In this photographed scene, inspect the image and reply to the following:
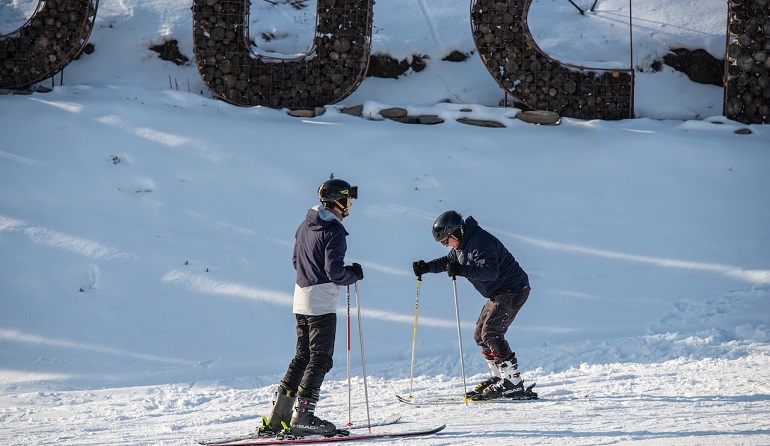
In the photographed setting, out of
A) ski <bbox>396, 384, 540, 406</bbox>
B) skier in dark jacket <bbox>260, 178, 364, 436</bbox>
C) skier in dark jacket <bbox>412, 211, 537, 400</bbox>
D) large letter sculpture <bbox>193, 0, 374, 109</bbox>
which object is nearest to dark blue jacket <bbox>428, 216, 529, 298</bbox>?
skier in dark jacket <bbox>412, 211, 537, 400</bbox>

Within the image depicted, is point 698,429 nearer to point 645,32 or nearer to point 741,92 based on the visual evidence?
point 741,92

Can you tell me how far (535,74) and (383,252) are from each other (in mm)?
4764

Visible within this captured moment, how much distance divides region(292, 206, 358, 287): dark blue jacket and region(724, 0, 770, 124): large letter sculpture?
9645 millimetres

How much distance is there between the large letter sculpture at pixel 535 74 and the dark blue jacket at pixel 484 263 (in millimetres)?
7007

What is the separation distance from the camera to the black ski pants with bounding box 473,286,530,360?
21.9ft

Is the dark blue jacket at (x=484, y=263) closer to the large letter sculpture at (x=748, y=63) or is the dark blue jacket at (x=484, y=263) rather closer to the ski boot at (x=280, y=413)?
the ski boot at (x=280, y=413)

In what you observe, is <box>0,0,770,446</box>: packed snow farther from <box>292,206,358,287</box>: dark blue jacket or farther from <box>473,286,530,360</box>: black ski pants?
<box>292,206,358,287</box>: dark blue jacket

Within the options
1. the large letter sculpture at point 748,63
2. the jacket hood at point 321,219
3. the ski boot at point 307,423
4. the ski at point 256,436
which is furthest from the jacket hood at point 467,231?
the large letter sculpture at point 748,63

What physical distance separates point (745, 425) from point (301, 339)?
116 inches

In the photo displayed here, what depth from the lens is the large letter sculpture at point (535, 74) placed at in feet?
42.9

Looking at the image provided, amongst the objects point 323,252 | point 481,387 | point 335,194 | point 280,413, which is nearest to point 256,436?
point 280,413

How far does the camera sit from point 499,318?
6.69 metres

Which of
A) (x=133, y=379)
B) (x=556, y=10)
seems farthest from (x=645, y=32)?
(x=133, y=379)

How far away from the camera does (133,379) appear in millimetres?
8039
